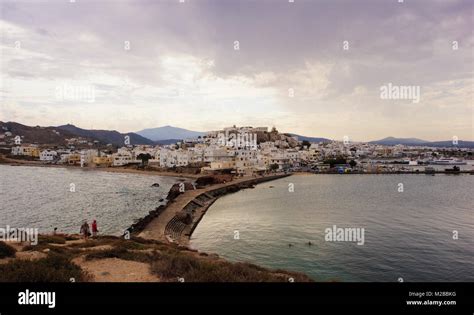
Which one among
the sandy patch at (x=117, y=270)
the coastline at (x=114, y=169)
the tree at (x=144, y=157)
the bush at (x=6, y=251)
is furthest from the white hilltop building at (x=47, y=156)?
the sandy patch at (x=117, y=270)

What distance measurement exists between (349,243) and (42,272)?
16915mm

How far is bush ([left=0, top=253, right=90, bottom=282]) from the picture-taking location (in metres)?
7.30

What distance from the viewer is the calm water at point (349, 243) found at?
51.3 feet

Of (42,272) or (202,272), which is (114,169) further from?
(202,272)

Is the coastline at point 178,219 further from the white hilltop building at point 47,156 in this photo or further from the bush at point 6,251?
the white hilltop building at point 47,156

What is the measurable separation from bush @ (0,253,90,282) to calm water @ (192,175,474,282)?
9.95 meters

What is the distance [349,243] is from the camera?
19812 millimetres

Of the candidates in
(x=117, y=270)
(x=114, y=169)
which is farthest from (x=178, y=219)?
(x=114, y=169)

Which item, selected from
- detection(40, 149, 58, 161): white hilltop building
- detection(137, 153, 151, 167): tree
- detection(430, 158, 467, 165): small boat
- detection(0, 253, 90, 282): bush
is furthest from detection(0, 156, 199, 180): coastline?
detection(430, 158, 467, 165): small boat

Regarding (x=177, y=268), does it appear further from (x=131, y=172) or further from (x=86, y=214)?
(x=131, y=172)

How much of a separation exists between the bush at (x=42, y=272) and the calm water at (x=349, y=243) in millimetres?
9950

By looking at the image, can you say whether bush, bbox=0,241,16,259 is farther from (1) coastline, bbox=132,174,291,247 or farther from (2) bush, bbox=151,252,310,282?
(1) coastline, bbox=132,174,291,247
